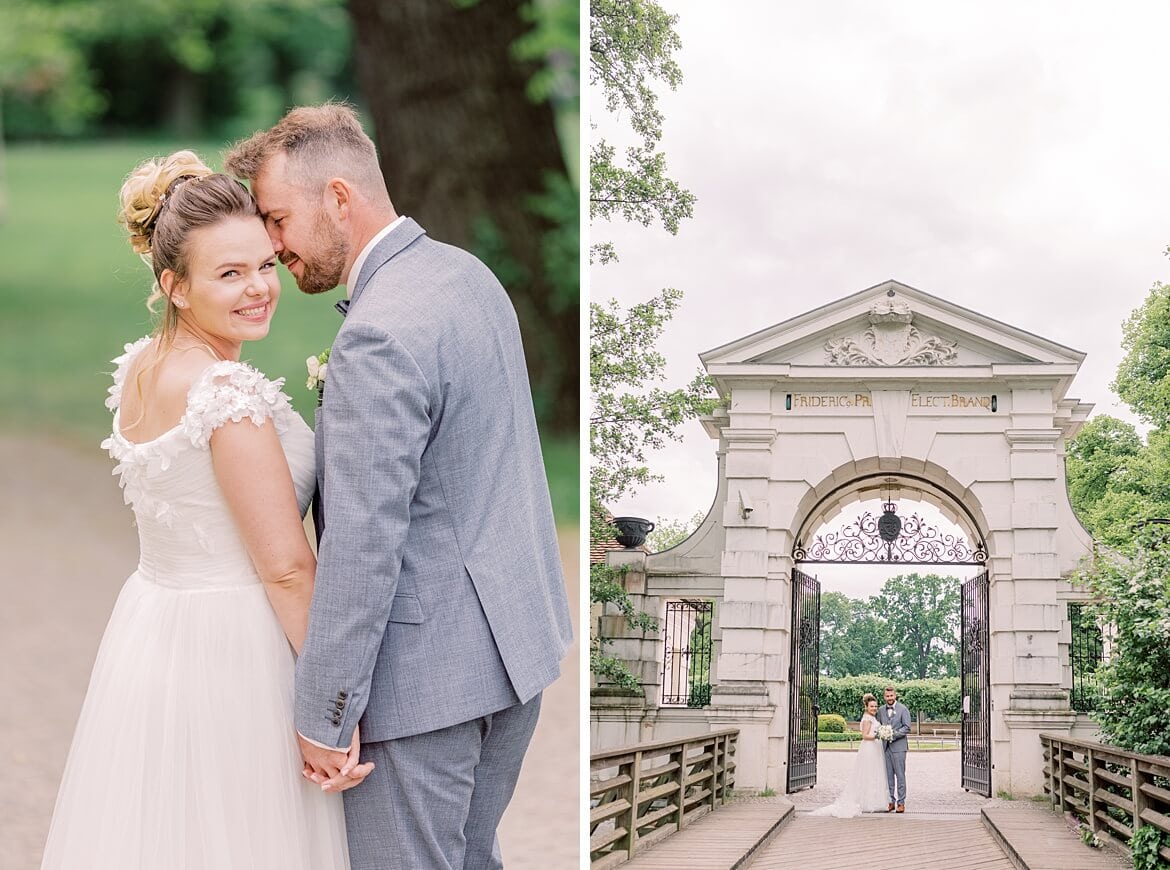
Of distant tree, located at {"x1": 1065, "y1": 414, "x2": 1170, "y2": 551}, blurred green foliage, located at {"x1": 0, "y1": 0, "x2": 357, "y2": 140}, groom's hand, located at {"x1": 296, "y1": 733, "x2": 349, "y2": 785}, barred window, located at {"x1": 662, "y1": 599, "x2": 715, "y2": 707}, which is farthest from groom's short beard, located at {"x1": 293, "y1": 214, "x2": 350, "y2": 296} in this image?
blurred green foliage, located at {"x1": 0, "y1": 0, "x2": 357, "y2": 140}

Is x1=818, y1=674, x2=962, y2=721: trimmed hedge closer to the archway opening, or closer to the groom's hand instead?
the archway opening

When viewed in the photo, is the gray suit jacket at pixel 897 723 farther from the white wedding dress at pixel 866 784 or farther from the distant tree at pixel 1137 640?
the distant tree at pixel 1137 640

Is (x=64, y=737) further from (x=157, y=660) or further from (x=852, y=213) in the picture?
(x=852, y=213)

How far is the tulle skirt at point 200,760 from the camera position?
1.84m

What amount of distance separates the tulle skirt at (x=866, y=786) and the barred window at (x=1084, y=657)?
1.90 ft

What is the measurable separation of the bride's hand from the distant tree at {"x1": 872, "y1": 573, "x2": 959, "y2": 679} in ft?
7.85

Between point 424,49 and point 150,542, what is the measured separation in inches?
192

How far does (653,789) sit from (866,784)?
685 millimetres

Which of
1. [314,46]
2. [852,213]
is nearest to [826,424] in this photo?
[852,213]

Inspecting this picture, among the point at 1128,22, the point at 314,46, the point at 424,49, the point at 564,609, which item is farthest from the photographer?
the point at 314,46

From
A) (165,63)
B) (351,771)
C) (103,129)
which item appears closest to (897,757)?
(351,771)

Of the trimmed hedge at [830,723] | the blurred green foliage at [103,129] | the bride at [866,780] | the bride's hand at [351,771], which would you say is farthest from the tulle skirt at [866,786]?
the blurred green foliage at [103,129]

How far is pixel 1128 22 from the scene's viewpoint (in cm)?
369

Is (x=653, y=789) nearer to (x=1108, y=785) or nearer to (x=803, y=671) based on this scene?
(x=803, y=671)
